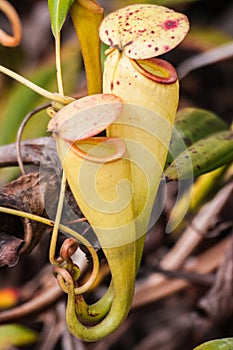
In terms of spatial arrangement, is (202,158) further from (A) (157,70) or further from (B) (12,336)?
(B) (12,336)

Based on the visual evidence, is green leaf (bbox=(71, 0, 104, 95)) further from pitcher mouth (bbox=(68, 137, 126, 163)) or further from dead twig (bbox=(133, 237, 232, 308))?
dead twig (bbox=(133, 237, 232, 308))

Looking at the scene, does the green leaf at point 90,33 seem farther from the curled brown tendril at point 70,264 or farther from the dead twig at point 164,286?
the dead twig at point 164,286

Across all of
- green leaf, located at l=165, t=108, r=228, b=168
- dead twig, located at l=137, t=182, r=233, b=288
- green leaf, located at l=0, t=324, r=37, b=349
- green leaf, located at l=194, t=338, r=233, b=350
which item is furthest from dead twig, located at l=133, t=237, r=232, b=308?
green leaf, located at l=194, t=338, r=233, b=350

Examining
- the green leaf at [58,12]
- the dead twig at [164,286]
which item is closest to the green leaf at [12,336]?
the dead twig at [164,286]

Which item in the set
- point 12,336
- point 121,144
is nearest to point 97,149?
point 121,144

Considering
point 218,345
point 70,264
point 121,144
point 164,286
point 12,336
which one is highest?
point 121,144

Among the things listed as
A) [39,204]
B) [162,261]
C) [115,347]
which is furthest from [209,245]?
[39,204]
